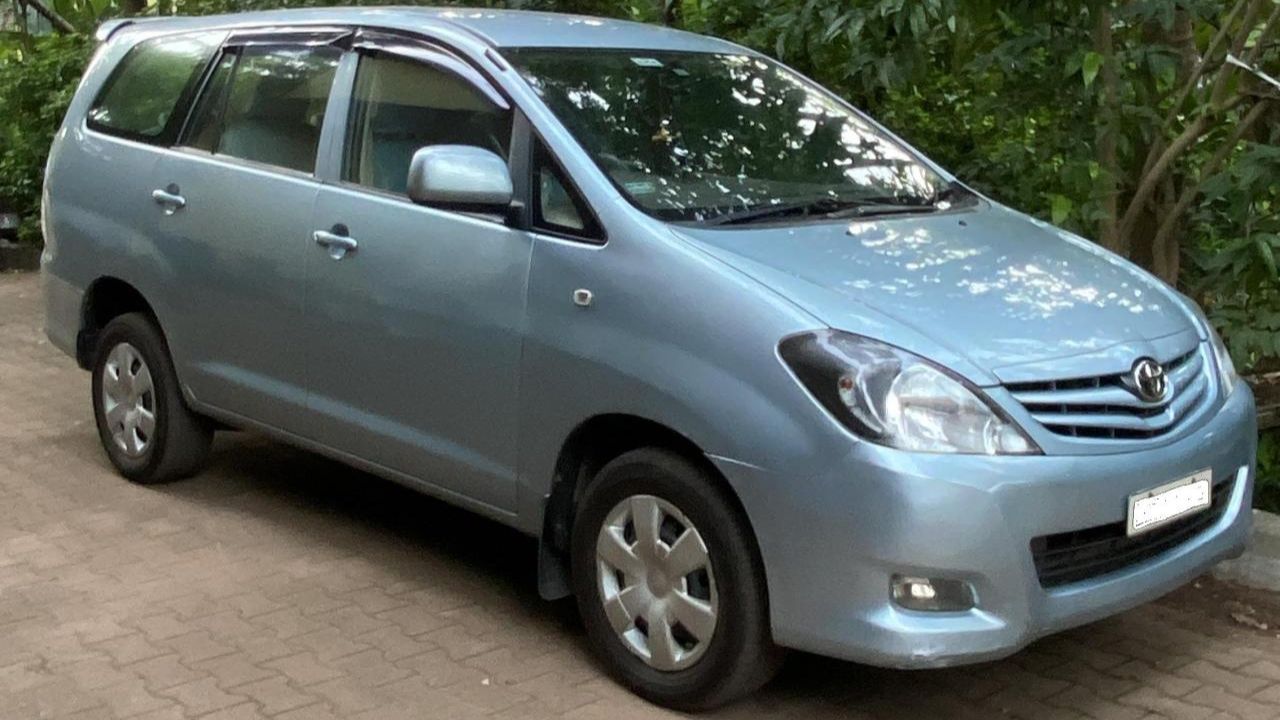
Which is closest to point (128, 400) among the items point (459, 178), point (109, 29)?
point (109, 29)

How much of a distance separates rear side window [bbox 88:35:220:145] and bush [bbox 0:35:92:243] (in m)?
7.05

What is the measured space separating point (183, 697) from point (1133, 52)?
163 inches

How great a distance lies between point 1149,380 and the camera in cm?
407

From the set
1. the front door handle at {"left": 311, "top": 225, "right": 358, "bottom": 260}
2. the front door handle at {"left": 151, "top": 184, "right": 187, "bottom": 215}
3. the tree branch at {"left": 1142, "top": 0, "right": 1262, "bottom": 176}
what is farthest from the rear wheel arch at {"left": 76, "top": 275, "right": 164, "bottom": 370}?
the tree branch at {"left": 1142, "top": 0, "right": 1262, "bottom": 176}

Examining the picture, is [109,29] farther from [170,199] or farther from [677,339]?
[677,339]

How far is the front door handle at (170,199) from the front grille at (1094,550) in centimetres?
363

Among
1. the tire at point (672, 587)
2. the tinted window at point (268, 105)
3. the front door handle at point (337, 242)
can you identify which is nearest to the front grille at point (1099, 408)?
the tire at point (672, 587)

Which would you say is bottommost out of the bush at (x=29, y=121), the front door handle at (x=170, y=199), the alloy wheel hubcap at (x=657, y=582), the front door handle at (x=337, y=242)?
the bush at (x=29, y=121)

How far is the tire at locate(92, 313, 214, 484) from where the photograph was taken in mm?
6180

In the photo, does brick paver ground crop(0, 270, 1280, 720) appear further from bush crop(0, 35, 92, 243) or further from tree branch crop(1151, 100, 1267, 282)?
bush crop(0, 35, 92, 243)

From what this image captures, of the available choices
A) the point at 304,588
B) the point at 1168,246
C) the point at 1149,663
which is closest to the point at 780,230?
the point at 1149,663

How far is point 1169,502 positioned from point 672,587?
1.36 m

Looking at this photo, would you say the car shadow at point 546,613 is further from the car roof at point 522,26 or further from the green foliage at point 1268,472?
the car roof at point 522,26

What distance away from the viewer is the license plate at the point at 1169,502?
3975mm
